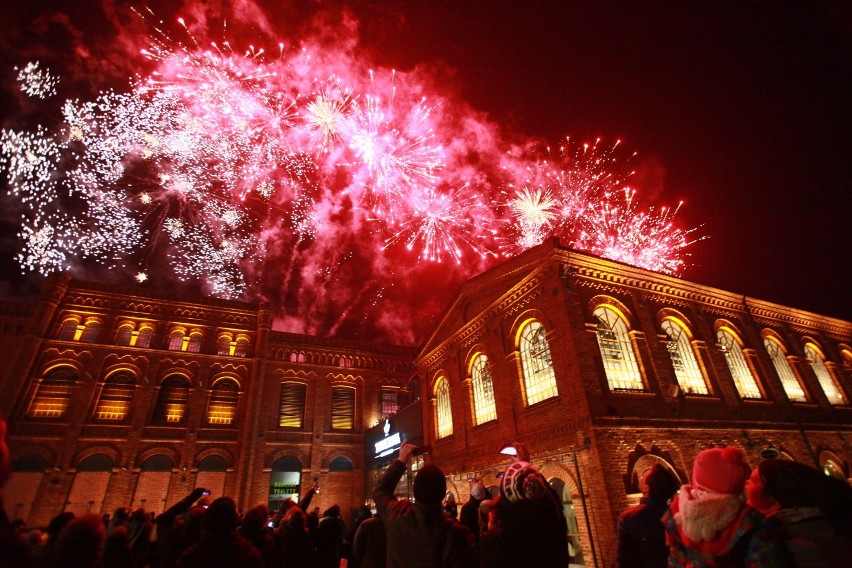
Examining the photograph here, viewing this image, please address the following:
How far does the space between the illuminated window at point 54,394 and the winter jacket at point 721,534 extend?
27.6m

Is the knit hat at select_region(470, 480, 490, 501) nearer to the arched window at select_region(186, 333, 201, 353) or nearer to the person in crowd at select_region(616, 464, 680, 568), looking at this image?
the person in crowd at select_region(616, 464, 680, 568)

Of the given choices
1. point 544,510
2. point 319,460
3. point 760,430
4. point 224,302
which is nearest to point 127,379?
point 224,302

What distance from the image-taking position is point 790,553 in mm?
2297

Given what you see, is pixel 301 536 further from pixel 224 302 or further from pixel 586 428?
pixel 224 302

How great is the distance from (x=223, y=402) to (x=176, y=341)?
4668 mm

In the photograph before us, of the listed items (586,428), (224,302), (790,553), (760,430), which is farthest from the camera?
(224,302)

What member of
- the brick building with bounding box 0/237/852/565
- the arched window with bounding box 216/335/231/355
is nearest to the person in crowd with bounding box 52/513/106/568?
the brick building with bounding box 0/237/852/565

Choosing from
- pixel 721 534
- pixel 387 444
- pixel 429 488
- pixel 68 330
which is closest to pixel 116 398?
pixel 68 330

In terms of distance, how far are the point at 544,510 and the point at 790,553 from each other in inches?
52.3

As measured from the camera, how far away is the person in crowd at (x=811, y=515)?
2.16 m

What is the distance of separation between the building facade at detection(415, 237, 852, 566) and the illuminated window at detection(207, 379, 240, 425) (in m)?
12.5

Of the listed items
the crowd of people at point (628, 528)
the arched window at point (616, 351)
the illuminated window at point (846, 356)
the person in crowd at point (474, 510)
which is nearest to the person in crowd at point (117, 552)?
the crowd of people at point (628, 528)

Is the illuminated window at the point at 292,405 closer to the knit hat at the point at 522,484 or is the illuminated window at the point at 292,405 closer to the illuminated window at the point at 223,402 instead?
the illuminated window at the point at 223,402

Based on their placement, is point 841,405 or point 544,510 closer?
point 544,510
